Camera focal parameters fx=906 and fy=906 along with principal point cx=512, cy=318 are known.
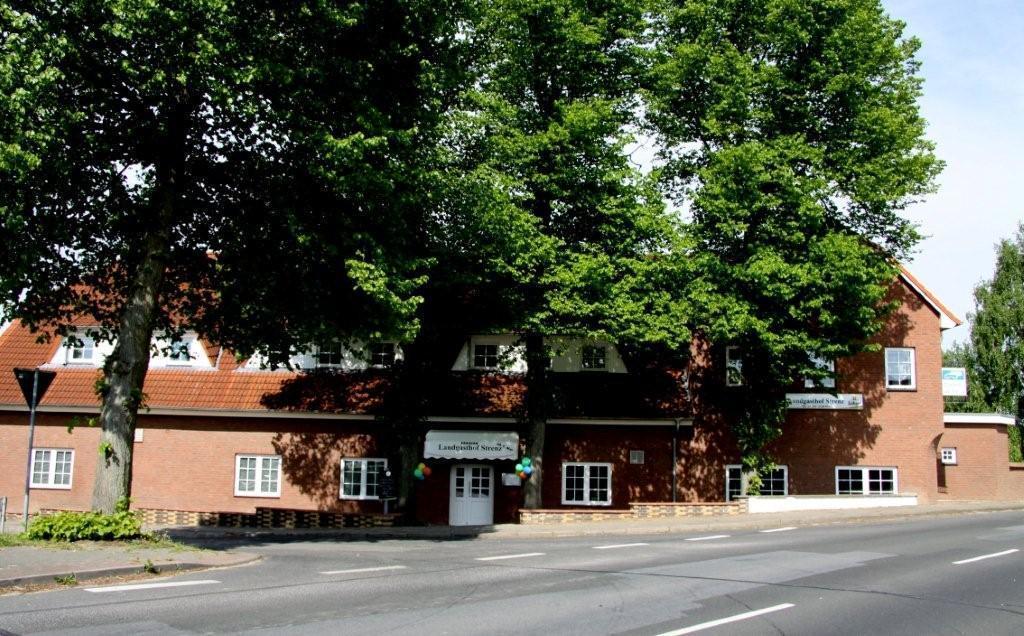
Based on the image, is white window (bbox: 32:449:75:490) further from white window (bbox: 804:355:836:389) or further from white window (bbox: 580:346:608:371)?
white window (bbox: 804:355:836:389)

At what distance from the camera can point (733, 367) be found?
29766 millimetres

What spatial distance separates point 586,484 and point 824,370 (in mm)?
8096

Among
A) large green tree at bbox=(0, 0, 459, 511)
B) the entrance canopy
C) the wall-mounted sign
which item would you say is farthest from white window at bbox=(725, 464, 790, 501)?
large green tree at bbox=(0, 0, 459, 511)

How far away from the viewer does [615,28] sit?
25.5 metres

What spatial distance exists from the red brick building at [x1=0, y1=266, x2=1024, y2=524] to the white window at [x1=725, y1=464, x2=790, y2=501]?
0.21 ft

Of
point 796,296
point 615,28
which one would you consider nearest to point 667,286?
point 796,296

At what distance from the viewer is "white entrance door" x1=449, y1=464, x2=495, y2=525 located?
28.6m

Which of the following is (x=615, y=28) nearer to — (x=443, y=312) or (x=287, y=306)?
(x=443, y=312)

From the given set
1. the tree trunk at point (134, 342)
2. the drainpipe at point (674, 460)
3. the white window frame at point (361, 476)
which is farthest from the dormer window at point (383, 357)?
the tree trunk at point (134, 342)

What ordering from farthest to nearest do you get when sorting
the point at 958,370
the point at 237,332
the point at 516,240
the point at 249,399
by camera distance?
the point at 958,370 < the point at 249,399 < the point at 516,240 < the point at 237,332

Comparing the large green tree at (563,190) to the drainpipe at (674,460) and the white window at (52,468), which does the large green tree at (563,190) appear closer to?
the drainpipe at (674,460)

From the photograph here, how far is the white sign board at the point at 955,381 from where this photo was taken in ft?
109

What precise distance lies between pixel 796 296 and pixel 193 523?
1859 cm

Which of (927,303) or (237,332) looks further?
(927,303)
